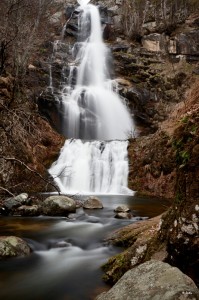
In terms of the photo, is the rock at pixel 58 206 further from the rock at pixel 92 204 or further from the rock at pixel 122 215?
the rock at pixel 122 215

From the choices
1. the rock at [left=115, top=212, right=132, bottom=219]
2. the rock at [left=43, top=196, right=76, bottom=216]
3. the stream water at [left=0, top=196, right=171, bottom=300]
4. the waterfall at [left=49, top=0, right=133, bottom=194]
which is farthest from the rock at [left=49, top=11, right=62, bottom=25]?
the rock at [left=115, top=212, right=132, bottom=219]

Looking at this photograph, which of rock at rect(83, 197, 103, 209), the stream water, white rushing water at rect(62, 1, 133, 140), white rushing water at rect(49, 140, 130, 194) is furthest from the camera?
white rushing water at rect(62, 1, 133, 140)

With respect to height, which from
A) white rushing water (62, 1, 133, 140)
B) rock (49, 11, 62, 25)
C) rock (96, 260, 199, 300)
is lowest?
rock (96, 260, 199, 300)

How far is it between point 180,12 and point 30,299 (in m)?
34.5

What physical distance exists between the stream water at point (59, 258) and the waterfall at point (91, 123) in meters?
1.82

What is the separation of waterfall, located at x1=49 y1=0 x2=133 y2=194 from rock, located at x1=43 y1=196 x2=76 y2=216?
3.41 ft

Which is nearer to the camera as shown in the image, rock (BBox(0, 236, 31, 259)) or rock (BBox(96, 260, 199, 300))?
rock (BBox(96, 260, 199, 300))

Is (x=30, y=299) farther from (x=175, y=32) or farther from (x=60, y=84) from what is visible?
(x=175, y=32)

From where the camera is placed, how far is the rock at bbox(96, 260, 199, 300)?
9.62 feet

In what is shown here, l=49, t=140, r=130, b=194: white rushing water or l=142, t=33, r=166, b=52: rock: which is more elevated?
l=142, t=33, r=166, b=52: rock

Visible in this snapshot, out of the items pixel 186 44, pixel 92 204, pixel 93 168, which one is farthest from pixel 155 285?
pixel 186 44

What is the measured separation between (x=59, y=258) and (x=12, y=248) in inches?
35.5

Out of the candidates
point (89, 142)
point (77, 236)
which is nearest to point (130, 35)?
point (89, 142)

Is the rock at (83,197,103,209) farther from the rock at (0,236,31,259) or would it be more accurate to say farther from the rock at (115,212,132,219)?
the rock at (0,236,31,259)
